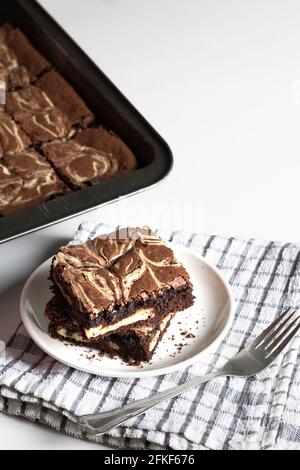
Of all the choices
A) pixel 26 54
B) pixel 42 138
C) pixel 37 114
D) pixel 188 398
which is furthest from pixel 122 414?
pixel 26 54

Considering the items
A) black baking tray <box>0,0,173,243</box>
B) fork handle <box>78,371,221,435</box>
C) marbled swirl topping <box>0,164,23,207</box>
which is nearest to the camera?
fork handle <box>78,371,221,435</box>

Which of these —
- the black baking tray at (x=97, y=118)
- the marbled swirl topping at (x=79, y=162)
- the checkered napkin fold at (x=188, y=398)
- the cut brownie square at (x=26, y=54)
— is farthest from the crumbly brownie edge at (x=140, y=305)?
the cut brownie square at (x=26, y=54)

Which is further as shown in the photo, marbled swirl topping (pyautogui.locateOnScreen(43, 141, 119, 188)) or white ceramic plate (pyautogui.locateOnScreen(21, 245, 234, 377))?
marbled swirl topping (pyautogui.locateOnScreen(43, 141, 119, 188))

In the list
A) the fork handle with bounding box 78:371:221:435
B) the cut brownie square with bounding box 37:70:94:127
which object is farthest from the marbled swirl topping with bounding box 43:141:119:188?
the fork handle with bounding box 78:371:221:435

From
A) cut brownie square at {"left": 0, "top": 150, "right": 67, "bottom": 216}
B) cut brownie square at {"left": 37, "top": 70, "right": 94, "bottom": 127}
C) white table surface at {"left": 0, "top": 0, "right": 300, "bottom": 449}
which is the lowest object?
white table surface at {"left": 0, "top": 0, "right": 300, "bottom": 449}

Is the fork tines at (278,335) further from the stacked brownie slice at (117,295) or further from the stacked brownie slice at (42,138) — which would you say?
the stacked brownie slice at (42,138)

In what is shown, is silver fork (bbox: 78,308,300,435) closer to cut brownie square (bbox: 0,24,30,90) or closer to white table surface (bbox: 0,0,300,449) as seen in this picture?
white table surface (bbox: 0,0,300,449)
